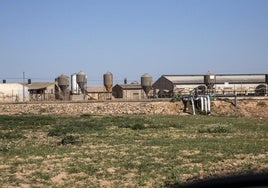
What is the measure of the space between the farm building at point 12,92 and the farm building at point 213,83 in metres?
19.7

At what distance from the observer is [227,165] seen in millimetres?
11477

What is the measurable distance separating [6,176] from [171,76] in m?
66.9

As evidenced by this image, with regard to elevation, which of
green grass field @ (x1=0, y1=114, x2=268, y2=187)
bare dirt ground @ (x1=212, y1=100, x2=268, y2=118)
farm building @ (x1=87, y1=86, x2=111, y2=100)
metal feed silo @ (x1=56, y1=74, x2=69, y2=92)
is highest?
metal feed silo @ (x1=56, y1=74, x2=69, y2=92)

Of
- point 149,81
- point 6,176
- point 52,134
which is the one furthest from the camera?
point 149,81

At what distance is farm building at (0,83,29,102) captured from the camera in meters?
65.6

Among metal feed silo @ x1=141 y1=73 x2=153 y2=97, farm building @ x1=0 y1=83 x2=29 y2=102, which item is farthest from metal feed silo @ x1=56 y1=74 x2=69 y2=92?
metal feed silo @ x1=141 y1=73 x2=153 y2=97

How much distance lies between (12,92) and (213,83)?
29.6 m

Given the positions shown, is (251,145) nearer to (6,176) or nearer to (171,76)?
(6,176)

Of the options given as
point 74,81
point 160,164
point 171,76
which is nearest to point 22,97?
point 74,81

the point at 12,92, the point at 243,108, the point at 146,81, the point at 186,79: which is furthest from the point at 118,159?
the point at 186,79

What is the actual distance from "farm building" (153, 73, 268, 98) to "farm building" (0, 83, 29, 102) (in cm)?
1969

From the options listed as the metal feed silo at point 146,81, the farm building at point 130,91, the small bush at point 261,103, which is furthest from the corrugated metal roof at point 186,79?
the small bush at point 261,103

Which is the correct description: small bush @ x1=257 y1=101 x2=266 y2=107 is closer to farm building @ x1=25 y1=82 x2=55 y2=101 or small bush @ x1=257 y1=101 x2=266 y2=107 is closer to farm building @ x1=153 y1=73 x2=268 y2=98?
farm building @ x1=153 y1=73 x2=268 y2=98

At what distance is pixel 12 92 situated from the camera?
66.3 meters
